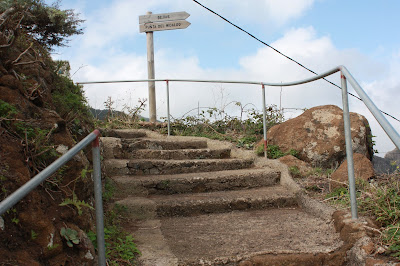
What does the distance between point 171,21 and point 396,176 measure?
5.02m

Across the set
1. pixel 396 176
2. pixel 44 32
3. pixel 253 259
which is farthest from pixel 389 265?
pixel 44 32

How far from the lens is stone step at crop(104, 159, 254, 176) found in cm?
407

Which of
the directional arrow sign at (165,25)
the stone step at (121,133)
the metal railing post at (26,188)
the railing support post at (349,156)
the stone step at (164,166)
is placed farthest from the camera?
the directional arrow sign at (165,25)

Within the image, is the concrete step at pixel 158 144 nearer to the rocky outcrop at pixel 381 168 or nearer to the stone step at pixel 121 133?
the stone step at pixel 121 133

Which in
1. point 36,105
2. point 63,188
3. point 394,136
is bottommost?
point 63,188

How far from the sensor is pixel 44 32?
870 centimetres

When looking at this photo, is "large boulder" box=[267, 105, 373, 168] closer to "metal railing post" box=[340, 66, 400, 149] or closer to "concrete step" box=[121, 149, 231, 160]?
"concrete step" box=[121, 149, 231, 160]

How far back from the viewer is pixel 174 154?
4.77 m

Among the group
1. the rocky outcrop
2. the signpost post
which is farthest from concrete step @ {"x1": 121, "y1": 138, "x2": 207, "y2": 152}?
the rocky outcrop

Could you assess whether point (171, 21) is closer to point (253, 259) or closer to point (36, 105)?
point (36, 105)

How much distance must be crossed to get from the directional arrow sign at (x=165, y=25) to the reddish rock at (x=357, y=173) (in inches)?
174

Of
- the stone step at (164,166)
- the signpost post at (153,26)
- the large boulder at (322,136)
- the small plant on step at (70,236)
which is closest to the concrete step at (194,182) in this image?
the stone step at (164,166)

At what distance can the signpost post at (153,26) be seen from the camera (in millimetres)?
7121

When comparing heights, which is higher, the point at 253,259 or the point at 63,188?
the point at 63,188
